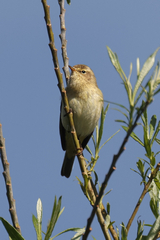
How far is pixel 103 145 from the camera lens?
3.20 m

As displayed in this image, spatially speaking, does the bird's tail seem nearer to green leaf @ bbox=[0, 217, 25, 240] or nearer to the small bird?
the small bird

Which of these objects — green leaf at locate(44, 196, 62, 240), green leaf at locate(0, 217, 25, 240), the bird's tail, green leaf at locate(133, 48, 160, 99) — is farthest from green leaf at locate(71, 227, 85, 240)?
the bird's tail

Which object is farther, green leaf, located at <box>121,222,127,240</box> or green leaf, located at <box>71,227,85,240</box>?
green leaf, located at <box>71,227,85,240</box>

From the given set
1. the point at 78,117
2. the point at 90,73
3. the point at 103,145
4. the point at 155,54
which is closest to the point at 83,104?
the point at 78,117

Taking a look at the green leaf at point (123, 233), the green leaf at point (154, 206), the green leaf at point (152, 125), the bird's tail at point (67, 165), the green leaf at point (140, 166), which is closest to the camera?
the green leaf at point (123, 233)

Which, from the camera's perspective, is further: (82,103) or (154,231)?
(82,103)

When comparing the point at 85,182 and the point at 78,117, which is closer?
the point at 85,182

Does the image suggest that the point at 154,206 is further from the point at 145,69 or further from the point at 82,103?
the point at 82,103

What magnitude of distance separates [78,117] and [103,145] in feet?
6.67

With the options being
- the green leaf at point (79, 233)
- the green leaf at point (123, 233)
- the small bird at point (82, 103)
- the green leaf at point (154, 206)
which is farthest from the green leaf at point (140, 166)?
the small bird at point (82, 103)

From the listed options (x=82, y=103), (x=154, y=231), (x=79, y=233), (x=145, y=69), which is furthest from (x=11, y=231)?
(x=82, y=103)

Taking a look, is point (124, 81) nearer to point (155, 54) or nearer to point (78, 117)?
point (155, 54)

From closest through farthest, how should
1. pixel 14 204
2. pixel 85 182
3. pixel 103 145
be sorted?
pixel 14 204, pixel 85 182, pixel 103 145

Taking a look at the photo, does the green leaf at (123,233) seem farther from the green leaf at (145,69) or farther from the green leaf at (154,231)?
the green leaf at (145,69)
